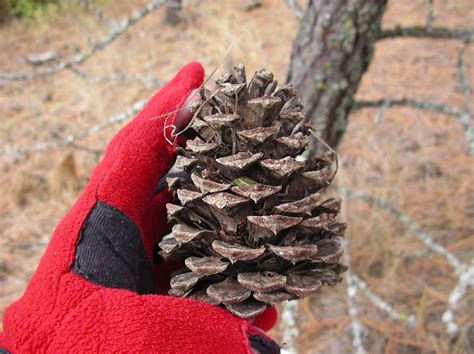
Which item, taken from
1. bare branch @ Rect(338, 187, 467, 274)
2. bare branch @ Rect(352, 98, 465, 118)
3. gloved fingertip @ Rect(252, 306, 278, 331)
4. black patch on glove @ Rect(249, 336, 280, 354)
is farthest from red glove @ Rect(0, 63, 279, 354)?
bare branch @ Rect(338, 187, 467, 274)

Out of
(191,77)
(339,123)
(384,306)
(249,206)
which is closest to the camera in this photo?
(249,206)

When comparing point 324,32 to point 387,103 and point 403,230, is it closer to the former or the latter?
point 387,103

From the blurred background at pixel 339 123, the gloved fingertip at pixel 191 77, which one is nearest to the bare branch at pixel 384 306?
the blurred background at pixel 339 123

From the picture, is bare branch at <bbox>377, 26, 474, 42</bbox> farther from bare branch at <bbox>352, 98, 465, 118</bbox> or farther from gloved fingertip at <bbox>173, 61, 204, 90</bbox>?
gloved fingertip at <bbox>173, 61, 204, 90</bbox>

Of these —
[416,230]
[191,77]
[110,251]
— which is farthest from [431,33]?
[110,251]

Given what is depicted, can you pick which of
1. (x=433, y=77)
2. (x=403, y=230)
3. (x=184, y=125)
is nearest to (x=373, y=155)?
(x=403, y=230)

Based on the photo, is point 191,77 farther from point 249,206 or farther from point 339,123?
point 339,123
